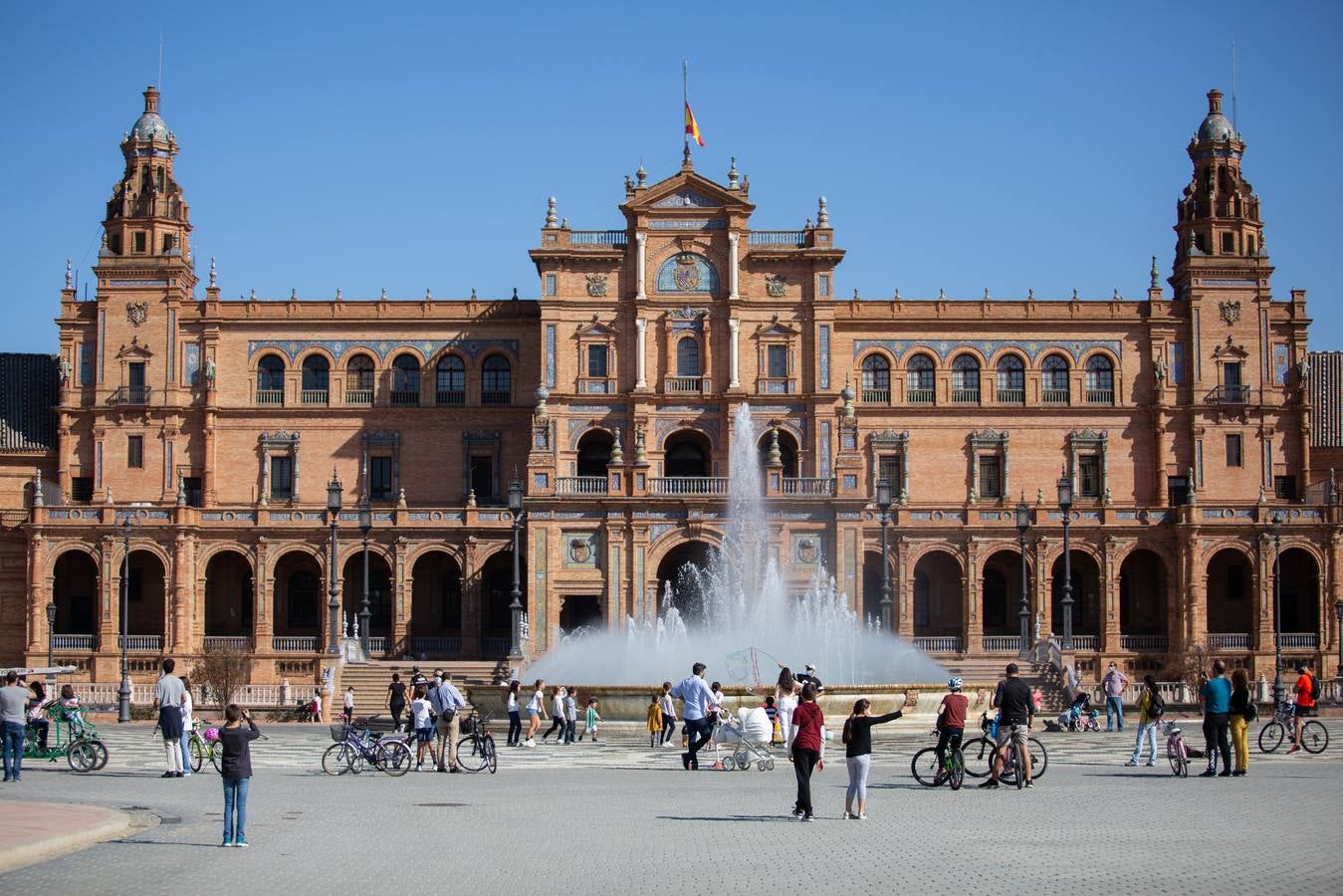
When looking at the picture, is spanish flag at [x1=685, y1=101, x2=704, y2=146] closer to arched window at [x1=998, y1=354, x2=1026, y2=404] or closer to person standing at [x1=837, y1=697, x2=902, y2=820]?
arched window at [x1=998, y1=354, x2=1026, y2=404]

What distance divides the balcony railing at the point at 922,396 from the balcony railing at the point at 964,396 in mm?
796

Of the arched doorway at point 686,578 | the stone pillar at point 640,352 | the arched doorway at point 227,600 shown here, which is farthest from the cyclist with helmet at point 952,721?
the arched doorway at point 227,600

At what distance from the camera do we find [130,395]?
7288 centimetres

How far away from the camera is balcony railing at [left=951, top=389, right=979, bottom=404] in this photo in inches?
2916

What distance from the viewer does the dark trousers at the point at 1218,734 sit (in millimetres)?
28812

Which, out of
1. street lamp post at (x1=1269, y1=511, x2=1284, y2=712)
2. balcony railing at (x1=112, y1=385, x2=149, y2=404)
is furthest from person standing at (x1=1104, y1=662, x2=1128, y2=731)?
balcony railing at (x1=112, y1=385, x2=149, y2=404)

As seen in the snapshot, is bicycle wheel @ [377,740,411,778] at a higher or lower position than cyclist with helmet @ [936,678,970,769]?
lower

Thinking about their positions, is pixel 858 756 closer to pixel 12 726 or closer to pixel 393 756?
pixel 393 756

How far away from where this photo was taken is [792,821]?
23125 millimetres

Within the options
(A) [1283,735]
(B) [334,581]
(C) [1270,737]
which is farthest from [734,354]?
(C) [1270,737]

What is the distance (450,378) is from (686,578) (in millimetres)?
13988

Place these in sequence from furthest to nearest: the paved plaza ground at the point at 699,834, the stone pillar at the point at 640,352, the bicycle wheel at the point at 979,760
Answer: the stone pillar at the point at 640,352 → the bicycle wheel at the point at 979,760 → the paved plaza ground at the point at 699,834

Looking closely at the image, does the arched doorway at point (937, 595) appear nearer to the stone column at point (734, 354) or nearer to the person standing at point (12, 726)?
the stone column at point (734, 354)

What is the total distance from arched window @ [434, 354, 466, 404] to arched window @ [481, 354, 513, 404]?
2.80 ft
